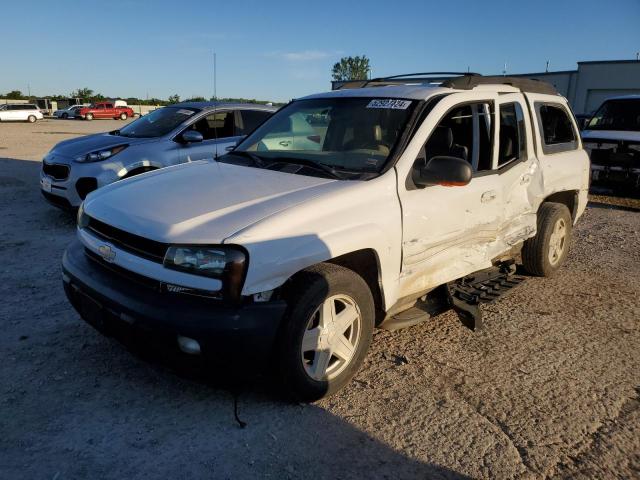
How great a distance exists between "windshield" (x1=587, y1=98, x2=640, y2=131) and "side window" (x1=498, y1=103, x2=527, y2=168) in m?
7.21

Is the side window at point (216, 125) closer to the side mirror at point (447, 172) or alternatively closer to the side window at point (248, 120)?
the side window at point (248, 120)

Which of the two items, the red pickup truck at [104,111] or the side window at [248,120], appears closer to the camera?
the side window at [248,120]

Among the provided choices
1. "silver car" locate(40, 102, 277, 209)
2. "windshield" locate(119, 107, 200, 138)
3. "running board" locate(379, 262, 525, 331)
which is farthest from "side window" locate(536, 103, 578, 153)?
"windshield" locate(119, 107, 200, 138)

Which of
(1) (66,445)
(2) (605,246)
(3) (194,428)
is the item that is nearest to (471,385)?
(3) (194,428)

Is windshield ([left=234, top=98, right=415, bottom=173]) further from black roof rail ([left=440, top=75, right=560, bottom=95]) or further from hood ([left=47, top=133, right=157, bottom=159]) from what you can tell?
hood ([left=47, top=133, right=157, bottom=159])

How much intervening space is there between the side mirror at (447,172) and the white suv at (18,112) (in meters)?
45.6

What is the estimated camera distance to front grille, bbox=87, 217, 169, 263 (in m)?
2.71

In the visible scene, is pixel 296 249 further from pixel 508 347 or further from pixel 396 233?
pixel 508 347

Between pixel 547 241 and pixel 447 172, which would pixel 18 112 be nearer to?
pixel 547 241

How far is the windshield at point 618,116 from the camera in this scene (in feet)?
33.8

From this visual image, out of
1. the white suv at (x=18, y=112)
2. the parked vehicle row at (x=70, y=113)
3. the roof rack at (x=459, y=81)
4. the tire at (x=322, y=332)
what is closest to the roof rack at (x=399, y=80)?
the roof rack at (x=459, y=81)

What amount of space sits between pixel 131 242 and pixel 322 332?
3.83 feet

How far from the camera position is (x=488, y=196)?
12.8 feet

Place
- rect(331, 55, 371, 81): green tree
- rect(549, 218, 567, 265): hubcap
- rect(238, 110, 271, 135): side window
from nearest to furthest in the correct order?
rect(549, 218, 567, 265): hubcap, rect(238, 110, 271, 135): side window, rect(331, 55, 371, 81): green tree
